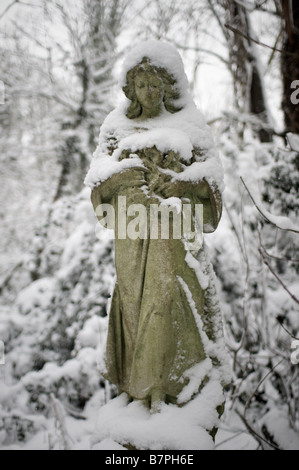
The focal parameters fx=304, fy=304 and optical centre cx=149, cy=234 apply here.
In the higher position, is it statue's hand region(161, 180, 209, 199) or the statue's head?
the statue's head

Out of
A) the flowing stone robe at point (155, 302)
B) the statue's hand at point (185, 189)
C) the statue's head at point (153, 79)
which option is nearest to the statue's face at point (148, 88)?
the statue's head at point (153, 79)

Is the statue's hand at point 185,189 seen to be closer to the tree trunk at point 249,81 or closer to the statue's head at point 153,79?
the statue's head at point 153,79

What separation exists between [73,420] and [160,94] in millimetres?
4116

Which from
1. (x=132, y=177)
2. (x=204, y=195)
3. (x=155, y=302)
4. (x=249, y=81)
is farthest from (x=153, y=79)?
(x=249, y=81)

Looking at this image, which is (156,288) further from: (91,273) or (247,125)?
(247,125)

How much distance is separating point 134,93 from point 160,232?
3.06 feet

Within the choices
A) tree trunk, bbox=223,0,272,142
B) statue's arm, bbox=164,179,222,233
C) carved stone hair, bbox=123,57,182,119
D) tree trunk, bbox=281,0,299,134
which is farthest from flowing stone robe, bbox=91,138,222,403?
tree trunk, bbox=223,0,272,142

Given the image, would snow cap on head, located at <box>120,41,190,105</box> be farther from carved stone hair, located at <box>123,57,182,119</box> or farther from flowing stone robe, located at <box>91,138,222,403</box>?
flowing stone robe, located at <box>91,138,222,403</box>

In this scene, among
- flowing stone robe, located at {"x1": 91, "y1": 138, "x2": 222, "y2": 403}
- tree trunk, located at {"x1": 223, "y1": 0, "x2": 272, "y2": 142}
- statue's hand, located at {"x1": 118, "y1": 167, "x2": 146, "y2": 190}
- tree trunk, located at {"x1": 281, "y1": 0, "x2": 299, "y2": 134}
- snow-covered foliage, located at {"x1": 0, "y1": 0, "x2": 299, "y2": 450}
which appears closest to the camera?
flowing stone robe, located at {"x1": 91, "y1": 138, "x2": 222, "y2": 403}

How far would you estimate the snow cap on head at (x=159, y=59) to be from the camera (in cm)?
188

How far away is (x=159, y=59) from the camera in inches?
74.0

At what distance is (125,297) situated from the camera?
1.89 meters

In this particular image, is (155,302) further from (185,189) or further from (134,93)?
(134,93)

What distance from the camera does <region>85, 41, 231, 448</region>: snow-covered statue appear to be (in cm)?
171
